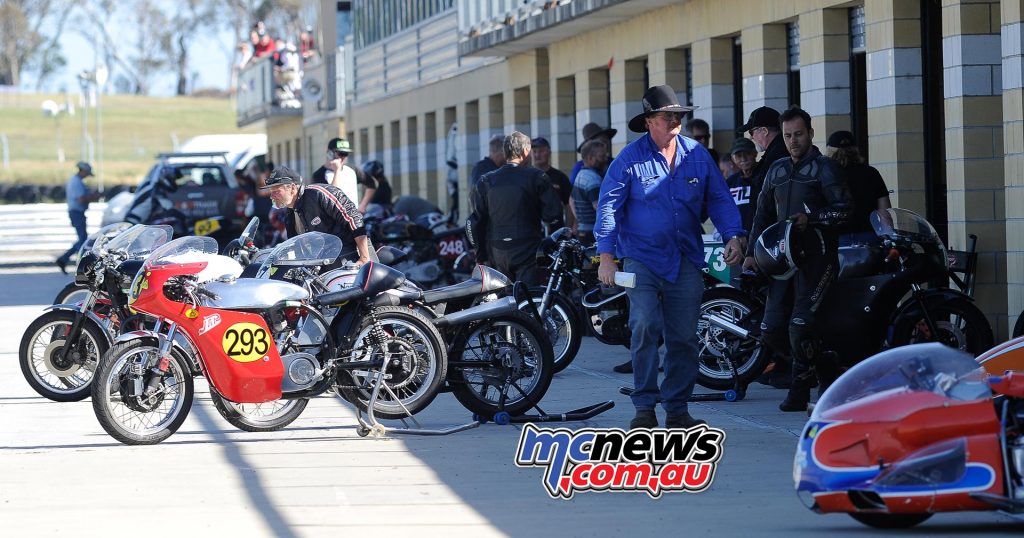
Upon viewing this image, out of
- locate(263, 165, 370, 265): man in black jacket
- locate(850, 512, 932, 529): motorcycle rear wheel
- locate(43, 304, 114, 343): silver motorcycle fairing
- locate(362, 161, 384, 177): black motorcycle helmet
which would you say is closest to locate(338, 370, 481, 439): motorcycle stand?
locate(263, 165, 370, 265): man in black jacket

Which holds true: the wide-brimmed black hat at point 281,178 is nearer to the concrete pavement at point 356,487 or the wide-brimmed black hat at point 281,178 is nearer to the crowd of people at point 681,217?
the crowd of people at point 681,217

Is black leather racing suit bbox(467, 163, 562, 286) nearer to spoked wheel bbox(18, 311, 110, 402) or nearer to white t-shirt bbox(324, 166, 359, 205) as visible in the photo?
white t-shirt bbox(324, 166, 359, 205)

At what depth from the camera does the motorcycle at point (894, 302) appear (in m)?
11.2

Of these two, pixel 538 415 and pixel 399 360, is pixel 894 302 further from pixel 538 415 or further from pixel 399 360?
pixel 399 360

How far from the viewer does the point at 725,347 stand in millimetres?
12219

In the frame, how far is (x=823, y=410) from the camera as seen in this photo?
7.16 m

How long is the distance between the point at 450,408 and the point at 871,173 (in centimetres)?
319

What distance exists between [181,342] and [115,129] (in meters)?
100

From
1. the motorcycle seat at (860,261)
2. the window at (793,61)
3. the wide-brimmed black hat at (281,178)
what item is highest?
the window at (793,61)

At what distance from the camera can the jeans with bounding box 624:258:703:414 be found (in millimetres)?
9805

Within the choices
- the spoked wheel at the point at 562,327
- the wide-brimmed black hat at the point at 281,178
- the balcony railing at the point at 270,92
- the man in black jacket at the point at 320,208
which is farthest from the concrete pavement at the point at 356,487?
the balcony railing at the point at 270,92

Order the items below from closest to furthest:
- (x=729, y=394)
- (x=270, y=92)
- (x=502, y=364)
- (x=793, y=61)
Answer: (x=502, y=364) < (x=729, y=394) < (x=793, y=61) < (x=270, y=92)

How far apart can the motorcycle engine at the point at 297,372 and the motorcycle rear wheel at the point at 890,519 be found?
410cm

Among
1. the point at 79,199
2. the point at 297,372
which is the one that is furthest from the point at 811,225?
the point at 79,199
